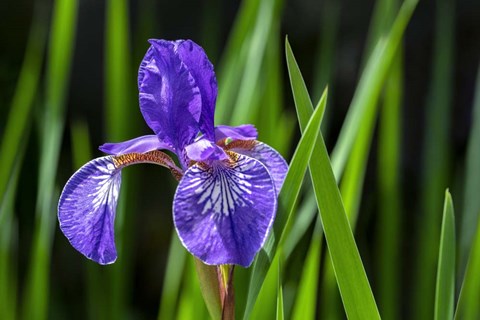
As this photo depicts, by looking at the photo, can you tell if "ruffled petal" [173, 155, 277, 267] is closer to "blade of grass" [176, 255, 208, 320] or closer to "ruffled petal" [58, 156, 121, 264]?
"ruffled petal" [58, 156, 121, 264]

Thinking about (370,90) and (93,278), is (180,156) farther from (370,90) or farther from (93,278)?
(93,278)

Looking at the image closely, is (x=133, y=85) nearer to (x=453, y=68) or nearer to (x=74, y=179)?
(x=453, y=68)

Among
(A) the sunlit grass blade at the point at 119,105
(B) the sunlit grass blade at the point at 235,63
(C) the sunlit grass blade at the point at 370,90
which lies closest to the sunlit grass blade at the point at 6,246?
(A) the sunlit grass blade at the point at 119,105

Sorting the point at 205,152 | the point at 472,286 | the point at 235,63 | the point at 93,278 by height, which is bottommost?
the point at 93,278

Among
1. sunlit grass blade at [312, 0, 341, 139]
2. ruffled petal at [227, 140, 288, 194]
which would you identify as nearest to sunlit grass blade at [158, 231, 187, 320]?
sunlit grass blade at [312, 0, 341, 139]

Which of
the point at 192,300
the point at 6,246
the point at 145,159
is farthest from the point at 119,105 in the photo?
the point at 145,159

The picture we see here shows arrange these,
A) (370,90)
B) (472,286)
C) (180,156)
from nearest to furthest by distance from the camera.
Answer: (180,156) < (472,286) < (370,90)

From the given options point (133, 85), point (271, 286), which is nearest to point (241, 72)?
point (133, 85)

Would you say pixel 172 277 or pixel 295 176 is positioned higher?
pixel 295 176
